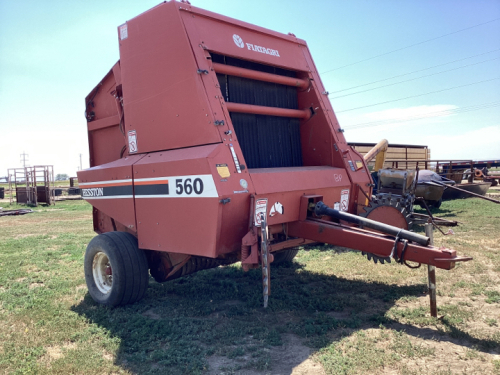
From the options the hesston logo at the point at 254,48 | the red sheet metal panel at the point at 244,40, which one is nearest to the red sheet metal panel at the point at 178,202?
the red sheet metal panel at the point at 244,40

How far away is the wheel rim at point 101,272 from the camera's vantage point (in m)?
4.97

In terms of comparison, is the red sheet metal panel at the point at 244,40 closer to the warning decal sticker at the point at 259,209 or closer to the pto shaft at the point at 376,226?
the warning decal sticker at the point at 259,209

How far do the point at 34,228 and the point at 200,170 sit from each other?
969 centimetres

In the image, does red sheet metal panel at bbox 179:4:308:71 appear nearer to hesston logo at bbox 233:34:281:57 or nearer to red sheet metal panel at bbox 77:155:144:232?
hesston logo at bbox 233:34:281:57

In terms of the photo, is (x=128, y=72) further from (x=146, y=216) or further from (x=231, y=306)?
(x=231, y=306)

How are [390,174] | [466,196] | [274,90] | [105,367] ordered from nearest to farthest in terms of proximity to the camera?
1. [105,367]
2. [274,90]
3. [390,174]
4. [466,196]

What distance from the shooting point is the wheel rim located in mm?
4973

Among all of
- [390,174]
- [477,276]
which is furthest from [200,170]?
[390,174]

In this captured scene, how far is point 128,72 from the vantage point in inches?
196

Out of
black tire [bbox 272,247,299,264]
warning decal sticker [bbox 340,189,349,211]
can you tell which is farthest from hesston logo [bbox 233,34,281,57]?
black tire [bbox 272,247,299,264]

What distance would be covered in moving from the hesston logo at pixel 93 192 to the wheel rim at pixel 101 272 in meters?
0.74

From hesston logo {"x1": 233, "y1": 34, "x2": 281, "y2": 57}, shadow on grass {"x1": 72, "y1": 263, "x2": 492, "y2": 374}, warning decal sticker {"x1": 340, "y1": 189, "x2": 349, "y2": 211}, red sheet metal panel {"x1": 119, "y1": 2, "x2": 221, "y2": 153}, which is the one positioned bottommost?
shadow on grass {"x1": 72, "y1": 263, "x2": 492, "y2": 374}

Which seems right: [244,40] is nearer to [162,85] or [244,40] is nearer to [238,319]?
[162,85]

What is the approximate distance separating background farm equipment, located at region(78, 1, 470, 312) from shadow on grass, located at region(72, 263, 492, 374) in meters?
0.39
